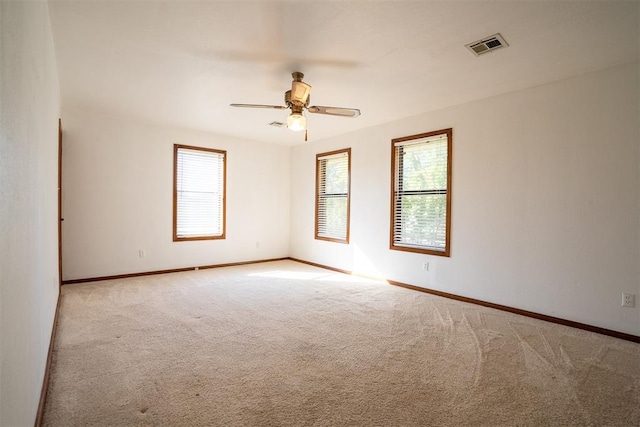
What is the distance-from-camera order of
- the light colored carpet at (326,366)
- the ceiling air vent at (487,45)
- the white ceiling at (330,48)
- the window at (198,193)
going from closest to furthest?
the light colored carpet at (326,366) → the white ceiling at (330,48) → the ceiling air vent at (487,45) → the window at (198,193)

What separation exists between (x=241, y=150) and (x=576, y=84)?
512cm

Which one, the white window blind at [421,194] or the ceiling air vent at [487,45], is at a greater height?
the ceiling air vent at [487,45]

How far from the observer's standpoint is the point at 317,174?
637cm

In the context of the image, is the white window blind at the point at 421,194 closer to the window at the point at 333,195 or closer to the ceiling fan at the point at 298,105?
the window at the point at 333,195

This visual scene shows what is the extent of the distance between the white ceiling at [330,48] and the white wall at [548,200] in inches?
12.0

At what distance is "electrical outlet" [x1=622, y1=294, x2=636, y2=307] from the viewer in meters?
2.95

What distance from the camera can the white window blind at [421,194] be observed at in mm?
4395

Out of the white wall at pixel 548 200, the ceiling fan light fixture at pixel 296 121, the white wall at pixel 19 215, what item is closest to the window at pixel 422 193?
the white wall at pixel 548 200

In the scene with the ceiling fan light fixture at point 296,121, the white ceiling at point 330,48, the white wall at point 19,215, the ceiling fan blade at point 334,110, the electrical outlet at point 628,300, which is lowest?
the electrical outlet at point 628,300

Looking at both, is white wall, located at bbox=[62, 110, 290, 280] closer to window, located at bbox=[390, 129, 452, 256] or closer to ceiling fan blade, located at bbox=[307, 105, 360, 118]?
window, located at bbox=[390, 129, 452, 256]

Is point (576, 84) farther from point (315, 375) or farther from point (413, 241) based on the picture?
point (315, 375)

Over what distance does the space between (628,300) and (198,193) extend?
19.3 feet

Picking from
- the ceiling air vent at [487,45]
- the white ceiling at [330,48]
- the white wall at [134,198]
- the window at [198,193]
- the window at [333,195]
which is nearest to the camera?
the white ceiling at [330,48]

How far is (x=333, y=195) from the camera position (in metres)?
6.08
